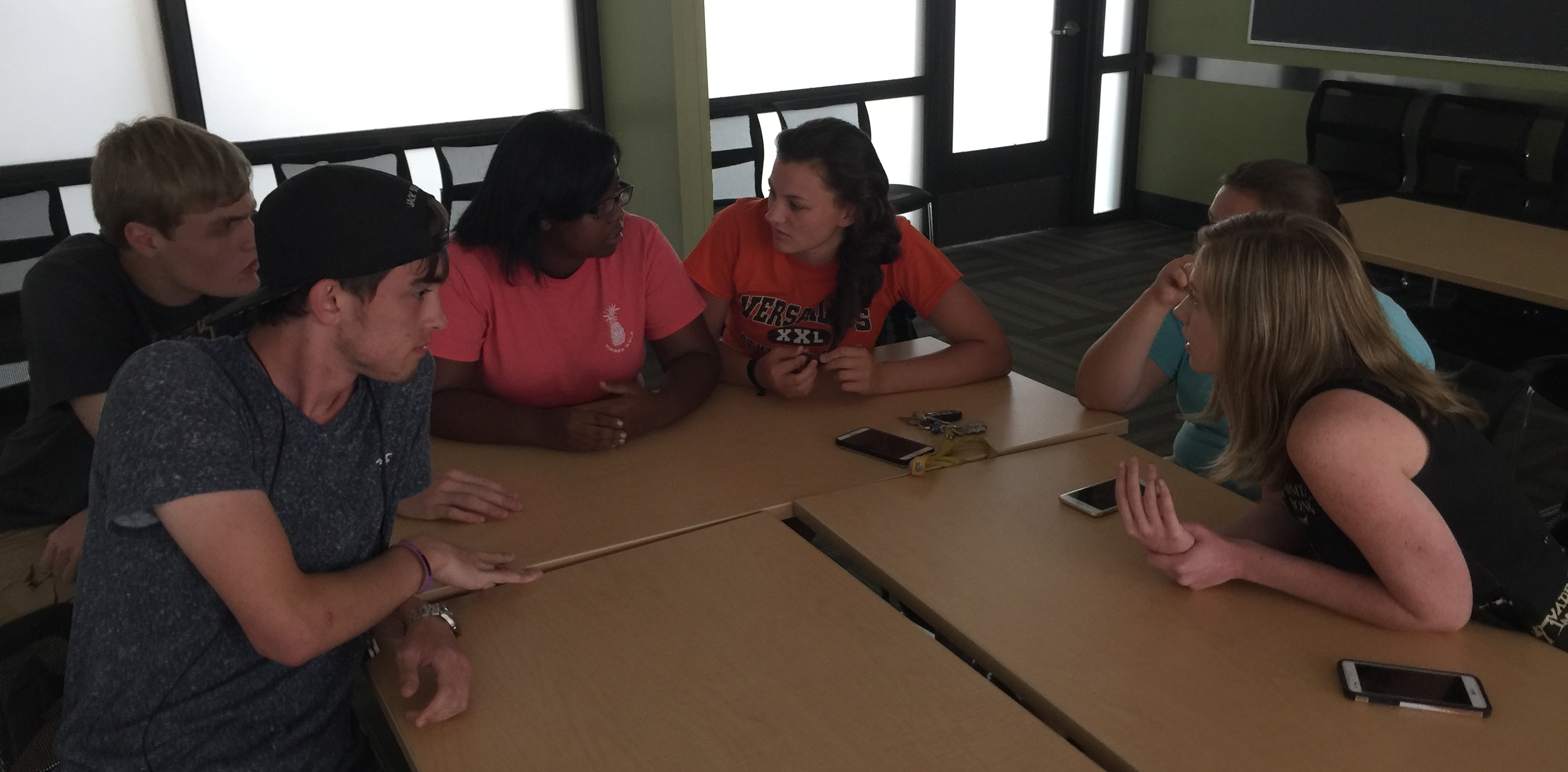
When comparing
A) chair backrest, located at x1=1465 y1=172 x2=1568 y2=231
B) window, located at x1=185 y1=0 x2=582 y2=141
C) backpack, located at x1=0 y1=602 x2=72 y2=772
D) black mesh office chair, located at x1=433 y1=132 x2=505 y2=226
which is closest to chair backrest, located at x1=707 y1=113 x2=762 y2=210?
window, located at x1=185 y1=0 x2=582 y2=141

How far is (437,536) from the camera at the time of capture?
5.88ft

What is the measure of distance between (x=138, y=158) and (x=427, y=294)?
944 mm

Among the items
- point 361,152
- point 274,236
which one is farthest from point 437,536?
point 361,152

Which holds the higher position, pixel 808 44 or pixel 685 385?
pixel 808 44

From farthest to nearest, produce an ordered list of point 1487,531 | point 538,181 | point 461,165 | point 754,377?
1. point 461,165
2. point 754,377
3. point 538,181
4. point 1487,531

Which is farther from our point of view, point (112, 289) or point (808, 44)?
point (808, 44)

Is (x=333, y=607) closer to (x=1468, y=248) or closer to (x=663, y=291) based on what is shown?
(x=663, y=291)

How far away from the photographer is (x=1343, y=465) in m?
1.42

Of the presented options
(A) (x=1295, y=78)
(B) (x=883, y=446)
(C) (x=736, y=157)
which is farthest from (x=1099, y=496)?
(A) (x=1295, y=78)

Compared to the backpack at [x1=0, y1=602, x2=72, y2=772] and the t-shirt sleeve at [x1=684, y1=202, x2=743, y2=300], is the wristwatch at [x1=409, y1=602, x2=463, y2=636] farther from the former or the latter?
the t-shirt sleeve at [x1=684, y1=202, x2=743, y2=300]

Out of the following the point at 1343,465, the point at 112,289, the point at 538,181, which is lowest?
the point at 1343,465

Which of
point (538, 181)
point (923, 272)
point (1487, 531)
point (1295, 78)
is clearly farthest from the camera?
point (1295, 78)

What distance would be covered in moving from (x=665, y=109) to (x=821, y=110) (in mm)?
1152

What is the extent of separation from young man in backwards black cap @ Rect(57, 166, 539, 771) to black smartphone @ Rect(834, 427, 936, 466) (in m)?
0.81
